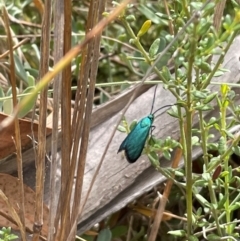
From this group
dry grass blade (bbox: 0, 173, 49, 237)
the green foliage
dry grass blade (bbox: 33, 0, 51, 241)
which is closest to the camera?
the green foliage

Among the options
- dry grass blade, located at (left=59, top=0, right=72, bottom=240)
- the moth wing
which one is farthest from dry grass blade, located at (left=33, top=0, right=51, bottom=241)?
the moth wing

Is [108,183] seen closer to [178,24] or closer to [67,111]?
[67,111]

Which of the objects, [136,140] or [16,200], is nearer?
[136,140]

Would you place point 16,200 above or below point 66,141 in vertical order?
below

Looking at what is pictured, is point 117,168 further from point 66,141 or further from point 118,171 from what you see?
A: point 66,141

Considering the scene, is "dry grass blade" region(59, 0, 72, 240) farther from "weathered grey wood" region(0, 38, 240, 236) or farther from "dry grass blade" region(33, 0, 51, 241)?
"weathered grey wood" region(0, 38, 240, 236)

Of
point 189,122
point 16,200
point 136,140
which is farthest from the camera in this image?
point 16,200

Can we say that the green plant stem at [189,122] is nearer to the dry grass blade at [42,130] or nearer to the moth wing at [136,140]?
the moth wing at [136,140]

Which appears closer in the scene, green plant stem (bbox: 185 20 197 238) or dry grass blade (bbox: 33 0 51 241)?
green plant stem (bbox: 185 20 197 238)

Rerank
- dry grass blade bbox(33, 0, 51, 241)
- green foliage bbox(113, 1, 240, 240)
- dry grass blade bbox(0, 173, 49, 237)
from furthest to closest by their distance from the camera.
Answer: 1. dry grass blade bbox(0, 173, 49, 237)
2. dry grass blade bbox(33, 0, 51, 241)
3. green foliage bbox(113, 1, 240, 240)

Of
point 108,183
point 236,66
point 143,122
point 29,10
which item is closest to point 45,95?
point 143,122

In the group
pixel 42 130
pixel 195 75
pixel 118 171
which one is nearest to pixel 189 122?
pixel 195 75

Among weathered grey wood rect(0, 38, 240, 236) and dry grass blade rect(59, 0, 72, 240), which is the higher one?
dry grass blade rect(59, 0, 72, 240)
